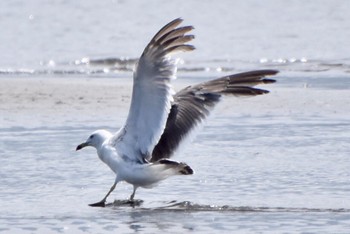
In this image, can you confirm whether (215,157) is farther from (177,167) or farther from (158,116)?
(177,167)

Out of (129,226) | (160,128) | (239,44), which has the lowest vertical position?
(129,226)

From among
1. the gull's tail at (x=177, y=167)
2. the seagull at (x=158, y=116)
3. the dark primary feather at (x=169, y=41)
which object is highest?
the dark primary feather at (x=169, y=41)

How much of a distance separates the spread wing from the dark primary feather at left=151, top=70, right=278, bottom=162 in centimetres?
27

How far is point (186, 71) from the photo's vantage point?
59.4 ft

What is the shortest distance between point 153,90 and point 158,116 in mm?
219

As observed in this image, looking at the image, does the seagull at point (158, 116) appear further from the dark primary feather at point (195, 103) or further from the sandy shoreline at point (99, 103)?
the sandy shoreline at point (99, 103)

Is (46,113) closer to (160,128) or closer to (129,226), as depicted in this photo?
(160,128)

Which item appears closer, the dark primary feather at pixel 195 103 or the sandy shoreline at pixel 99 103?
the dark primary feather at pixel 195 103

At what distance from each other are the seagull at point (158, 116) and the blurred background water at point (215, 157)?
32 cm

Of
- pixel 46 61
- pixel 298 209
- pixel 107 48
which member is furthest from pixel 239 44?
pixel 298 209

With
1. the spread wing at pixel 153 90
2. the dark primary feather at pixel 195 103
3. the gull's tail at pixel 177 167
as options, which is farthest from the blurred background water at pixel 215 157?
the spread wing at pixel 153 90

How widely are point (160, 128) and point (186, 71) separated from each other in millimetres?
9100

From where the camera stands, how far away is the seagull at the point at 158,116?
895cm

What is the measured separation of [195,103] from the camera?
375 inches
